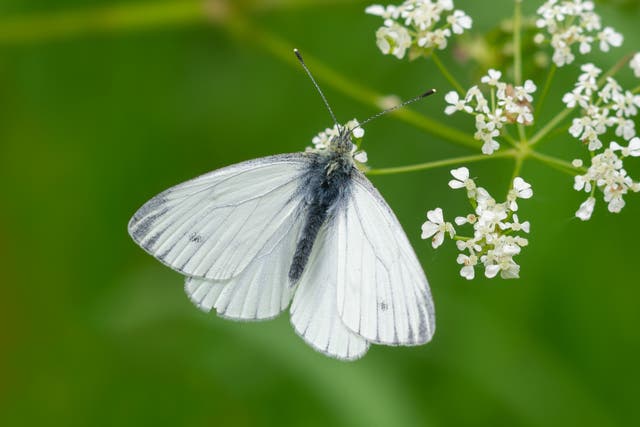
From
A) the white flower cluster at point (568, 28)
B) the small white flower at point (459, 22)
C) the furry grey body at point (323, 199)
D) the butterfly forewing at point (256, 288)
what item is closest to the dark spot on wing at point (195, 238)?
the butterfly forewing at point (256, 288)

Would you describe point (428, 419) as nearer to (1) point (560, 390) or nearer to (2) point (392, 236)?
(1) point (560, 390)

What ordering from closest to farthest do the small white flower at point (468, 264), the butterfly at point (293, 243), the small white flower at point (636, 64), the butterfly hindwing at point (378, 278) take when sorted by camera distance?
the butterfly hindwing at point (378, 278) < the butterfly at point (293, 243) < the small white flower at point (468, 264) < the small white flower at point (636, 64)

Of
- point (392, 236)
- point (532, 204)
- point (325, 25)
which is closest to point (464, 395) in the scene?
point (532, 204)

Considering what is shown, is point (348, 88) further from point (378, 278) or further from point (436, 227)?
point (378, 278)

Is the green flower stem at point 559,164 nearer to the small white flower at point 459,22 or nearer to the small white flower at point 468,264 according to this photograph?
the small white flower at point 468,264

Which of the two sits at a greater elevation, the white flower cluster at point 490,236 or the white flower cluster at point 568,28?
the white flower cluster at point 568,28

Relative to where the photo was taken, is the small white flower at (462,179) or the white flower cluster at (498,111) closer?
the small white flower at (462,179)

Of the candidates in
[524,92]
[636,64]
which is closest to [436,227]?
[524,92]
